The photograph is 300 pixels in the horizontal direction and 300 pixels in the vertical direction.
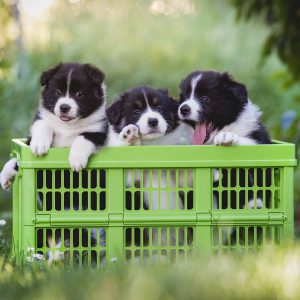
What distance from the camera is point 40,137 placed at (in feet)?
11.3

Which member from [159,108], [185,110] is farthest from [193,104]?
[159,108]

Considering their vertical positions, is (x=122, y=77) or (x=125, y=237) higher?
(x=122, y=77)

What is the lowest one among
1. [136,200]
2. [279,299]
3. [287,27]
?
[279,299]

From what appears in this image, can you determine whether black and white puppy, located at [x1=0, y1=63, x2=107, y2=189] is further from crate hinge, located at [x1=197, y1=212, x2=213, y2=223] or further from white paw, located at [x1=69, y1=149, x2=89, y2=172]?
crate hinge, located at [x1=197, y1=212, x2=213, y2=223]

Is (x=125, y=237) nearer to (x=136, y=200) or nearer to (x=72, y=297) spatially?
(x=136, y=200)

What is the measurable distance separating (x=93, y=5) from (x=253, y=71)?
12.2 feet

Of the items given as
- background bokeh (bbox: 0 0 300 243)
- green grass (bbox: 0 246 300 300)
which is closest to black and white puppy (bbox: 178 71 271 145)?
green grass (bbox: 0 246 300 300)

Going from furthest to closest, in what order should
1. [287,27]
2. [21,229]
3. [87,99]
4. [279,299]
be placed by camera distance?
[287,27], [87,99], [21,229], [279,299]

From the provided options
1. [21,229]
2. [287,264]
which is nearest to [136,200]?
[21,229]

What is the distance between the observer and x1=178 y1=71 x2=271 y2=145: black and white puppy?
150 inches

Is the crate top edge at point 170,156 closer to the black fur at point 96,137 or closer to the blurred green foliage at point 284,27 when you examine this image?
the black fur at point 96,137

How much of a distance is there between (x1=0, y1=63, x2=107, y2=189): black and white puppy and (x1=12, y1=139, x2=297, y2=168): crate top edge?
0.29 meters

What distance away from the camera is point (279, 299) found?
7.57 ft

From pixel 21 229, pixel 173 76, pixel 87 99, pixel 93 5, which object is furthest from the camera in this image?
pixel 93 5
